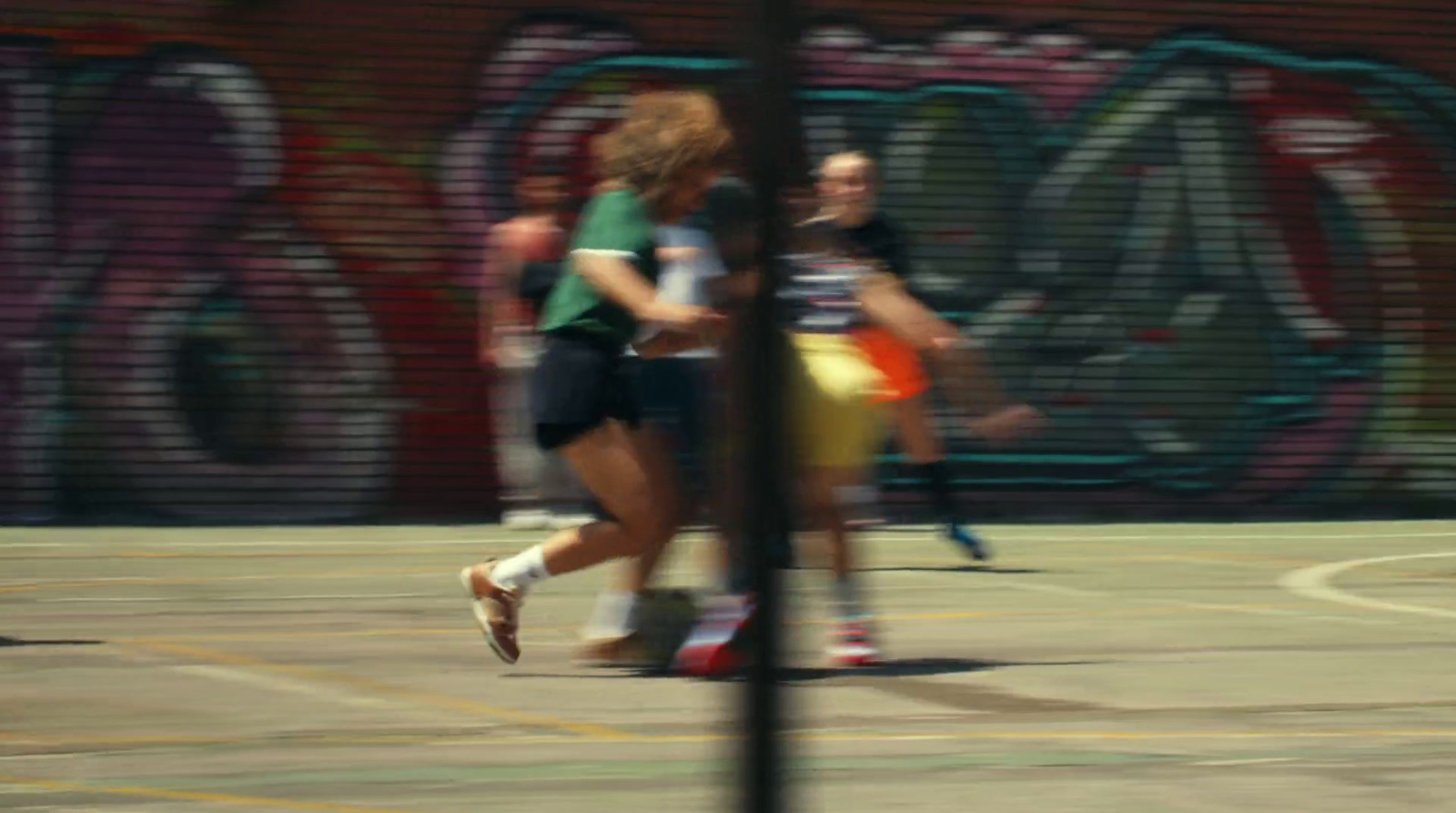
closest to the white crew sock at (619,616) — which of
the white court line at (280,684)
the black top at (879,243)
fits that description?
the white court line at (280,684)

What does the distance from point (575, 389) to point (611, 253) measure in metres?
0.39

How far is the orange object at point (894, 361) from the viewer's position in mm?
9953

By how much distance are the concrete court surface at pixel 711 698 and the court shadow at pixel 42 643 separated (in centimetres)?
2

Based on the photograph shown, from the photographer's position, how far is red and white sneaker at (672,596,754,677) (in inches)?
273

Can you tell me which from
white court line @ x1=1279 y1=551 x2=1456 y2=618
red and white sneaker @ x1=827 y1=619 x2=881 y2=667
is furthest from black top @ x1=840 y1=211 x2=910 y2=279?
red and white sneaker @ x1=827 y1=619 x2=881 y2=667

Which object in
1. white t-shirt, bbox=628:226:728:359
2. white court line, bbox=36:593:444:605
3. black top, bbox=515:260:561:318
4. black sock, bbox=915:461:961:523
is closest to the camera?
white t-shirt, bbox=628:226:728:359

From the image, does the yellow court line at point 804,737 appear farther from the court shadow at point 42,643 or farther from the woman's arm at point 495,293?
the woman's arm at point 495,293

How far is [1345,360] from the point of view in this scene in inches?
627

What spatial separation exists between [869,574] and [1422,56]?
23.3ft

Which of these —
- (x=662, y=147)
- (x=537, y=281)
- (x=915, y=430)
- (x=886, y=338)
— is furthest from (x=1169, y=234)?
(x=662, y=147)

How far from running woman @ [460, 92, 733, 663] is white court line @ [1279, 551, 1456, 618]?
366 centimetres

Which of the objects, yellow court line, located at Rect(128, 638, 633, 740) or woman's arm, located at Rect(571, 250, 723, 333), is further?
woman's arm, located at Rect(571, 250, 723, 333)

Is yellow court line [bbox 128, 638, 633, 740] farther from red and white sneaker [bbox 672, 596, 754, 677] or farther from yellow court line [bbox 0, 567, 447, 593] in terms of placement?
yellow court line [bbox 0, 567, 447, 593]

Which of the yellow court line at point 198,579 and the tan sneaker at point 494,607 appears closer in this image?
the tan sneaker at point 494,607
